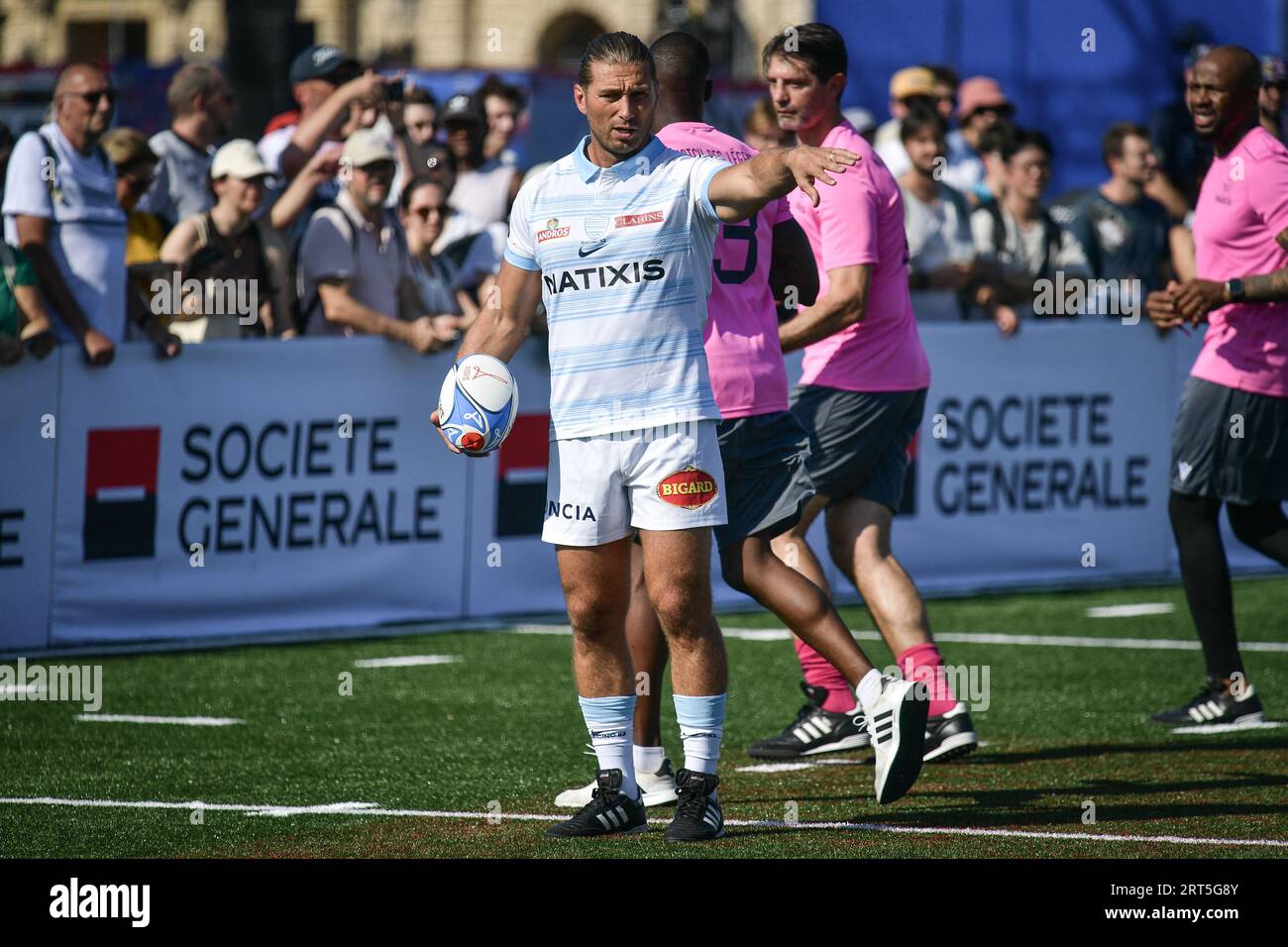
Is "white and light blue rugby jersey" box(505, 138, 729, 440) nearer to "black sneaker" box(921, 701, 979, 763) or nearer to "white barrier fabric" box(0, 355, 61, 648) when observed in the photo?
"black sneaker" box(921, 701, 979, 763)

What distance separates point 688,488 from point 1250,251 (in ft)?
10.6

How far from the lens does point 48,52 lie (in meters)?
62.5

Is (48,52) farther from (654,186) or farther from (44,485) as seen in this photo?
(654,186)

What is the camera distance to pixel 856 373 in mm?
8188

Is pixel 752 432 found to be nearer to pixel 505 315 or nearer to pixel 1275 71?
pixel 505 315

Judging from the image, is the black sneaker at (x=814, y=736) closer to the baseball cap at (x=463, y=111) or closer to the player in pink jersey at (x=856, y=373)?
the player in pink jersey at (x=856, y=373)

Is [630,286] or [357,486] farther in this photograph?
[357,486]

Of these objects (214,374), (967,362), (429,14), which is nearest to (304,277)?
(214,374)

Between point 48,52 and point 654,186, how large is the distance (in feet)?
195

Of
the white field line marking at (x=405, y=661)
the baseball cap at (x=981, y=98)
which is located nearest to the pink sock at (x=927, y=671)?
the white field line marking at (x=405, y=661)

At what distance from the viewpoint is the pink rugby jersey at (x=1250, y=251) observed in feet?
28.0

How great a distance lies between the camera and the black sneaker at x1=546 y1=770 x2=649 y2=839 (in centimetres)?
652

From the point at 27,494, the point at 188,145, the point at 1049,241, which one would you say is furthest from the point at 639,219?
the point at 1049,241

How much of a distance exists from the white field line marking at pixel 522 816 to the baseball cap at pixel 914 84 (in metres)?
9.02
